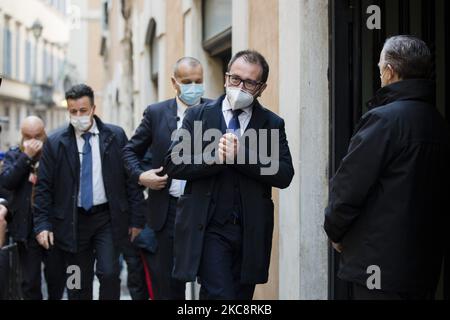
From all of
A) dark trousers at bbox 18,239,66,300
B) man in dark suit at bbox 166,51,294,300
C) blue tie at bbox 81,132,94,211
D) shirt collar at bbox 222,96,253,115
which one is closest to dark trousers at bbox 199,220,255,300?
man in dark suit at bbox 166,51,294,300

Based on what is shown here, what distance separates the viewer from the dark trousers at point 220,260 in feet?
16.0

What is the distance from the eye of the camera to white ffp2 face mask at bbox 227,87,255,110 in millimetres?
4918

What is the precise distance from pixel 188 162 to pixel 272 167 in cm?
48

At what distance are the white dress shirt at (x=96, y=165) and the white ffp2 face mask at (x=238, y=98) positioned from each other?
2.13 metres

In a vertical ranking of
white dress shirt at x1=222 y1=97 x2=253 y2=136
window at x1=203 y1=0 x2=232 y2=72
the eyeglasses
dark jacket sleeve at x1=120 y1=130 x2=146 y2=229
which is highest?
window at x1=203 y1=0 x2=232 y2=72

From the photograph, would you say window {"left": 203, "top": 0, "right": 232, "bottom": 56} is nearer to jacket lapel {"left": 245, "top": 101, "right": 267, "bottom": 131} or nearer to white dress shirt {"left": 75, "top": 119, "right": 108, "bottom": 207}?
white dress shirt {"left": 75, "top": 119, "right": 108, "bottom": 207}

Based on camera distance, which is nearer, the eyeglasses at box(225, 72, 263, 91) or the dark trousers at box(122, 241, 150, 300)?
the eyeglasses at box(225, 72, 263, 91)

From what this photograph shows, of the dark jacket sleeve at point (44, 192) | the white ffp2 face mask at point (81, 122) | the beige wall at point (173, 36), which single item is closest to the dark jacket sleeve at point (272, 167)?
the white ffp2 face mask at point (81, 122)

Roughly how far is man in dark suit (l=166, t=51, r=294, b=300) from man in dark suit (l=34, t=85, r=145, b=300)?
6.12 ft

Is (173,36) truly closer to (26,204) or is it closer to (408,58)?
(26,204)

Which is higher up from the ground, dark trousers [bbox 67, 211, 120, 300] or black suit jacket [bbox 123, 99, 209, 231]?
black suit jacket [bbox 123, 99, 209, 231]

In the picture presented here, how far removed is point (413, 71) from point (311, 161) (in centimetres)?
208
